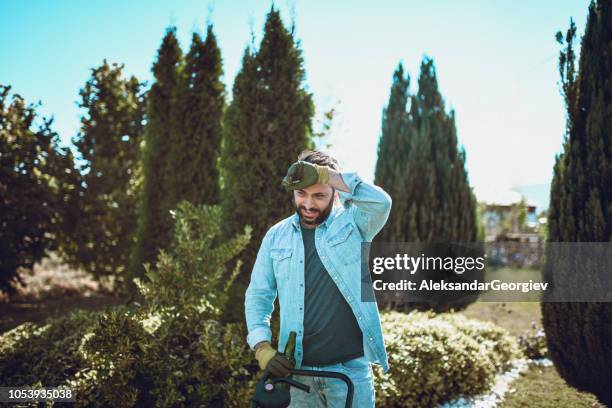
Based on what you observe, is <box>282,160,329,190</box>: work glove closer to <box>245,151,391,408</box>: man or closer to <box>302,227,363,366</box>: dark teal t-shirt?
<box>245,151,391,408</box>: man

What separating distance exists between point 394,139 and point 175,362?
5890 millimetres

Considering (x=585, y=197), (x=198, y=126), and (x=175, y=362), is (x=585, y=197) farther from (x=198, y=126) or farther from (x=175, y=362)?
(x=198, y=126)

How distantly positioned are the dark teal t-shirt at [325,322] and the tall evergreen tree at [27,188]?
6.50 metres

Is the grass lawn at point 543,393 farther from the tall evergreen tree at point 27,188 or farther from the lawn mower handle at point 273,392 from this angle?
the tall evergreen tree at point 27,188

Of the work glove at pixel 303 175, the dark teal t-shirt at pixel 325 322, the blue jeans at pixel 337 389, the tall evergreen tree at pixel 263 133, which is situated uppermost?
the tall evergreen tree at pixel 263 133

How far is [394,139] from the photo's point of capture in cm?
848

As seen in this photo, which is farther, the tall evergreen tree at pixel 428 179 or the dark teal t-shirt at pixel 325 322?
the tall evergreen tree at pixel 428 179

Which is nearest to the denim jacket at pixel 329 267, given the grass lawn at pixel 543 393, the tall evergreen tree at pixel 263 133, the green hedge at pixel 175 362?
the green hedge at pixel 175 362

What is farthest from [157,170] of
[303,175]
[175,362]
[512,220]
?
[512,220]

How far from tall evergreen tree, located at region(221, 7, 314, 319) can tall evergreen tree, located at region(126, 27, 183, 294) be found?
183 centimetres

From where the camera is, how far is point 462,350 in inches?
193

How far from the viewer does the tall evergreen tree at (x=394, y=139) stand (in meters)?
8.35

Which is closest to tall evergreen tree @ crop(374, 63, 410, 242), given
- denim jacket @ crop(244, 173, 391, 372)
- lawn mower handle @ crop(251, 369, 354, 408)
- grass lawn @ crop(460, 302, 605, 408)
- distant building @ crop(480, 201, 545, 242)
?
grass lawn @ crop(460, 302, 605, 408)

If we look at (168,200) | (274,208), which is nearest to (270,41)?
(274,208)
